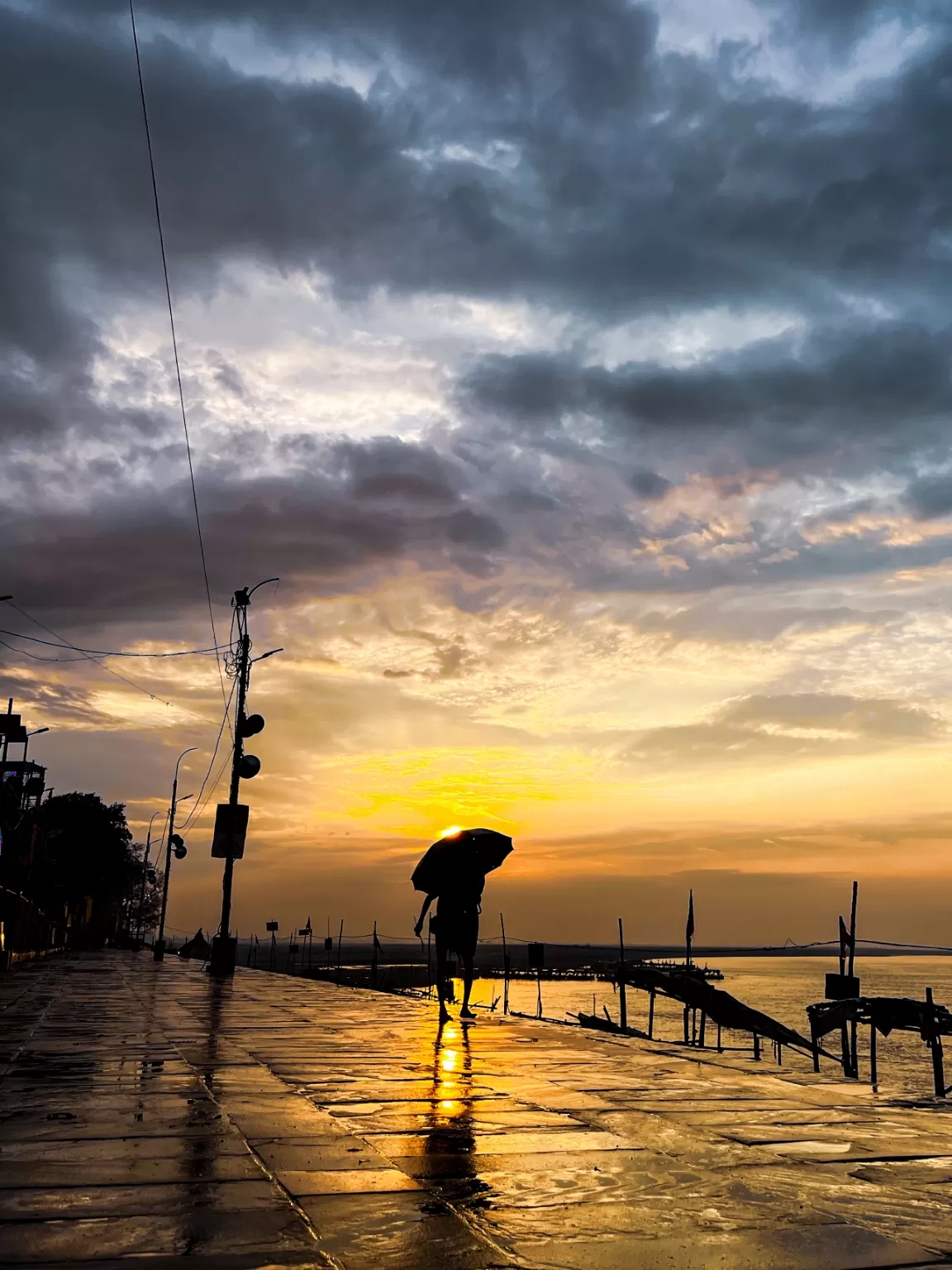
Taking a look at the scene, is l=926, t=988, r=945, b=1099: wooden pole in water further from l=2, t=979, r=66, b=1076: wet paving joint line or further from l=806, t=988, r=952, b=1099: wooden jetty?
l=2, t=979, r=66, b=1076: wet paving joint line

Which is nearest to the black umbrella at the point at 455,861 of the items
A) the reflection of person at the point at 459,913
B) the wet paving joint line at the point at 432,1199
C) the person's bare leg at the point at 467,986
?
the reflection of person at the point at 459,913

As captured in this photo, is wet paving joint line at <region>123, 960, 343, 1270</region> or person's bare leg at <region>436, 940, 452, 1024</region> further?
person's bare leg at <region>436, 940, 452, 1024</region>

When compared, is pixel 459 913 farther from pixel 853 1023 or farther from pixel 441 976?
pixel 853 1023

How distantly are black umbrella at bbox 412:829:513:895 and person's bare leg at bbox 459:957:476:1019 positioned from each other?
934mm

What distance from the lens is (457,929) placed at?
1308cm

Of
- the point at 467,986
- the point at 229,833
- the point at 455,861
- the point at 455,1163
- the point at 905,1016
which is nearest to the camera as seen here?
the point at 455,1163

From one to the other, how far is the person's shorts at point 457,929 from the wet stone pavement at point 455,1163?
3762 mm

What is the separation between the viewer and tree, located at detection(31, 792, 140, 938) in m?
74.8

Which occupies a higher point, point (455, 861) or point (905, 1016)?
point (455, 861)

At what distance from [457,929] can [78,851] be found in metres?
73.0

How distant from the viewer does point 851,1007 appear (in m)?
19.3

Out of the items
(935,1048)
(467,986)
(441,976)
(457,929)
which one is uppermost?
(457,929)

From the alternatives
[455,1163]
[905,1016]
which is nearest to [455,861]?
[455,1163]

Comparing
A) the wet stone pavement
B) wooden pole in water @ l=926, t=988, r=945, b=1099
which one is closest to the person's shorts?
the wet stone pavement
